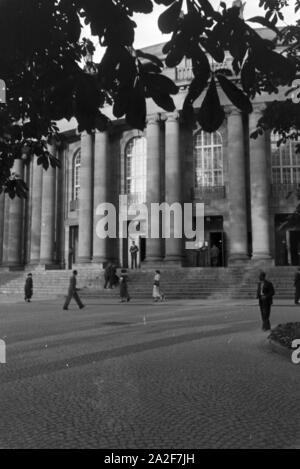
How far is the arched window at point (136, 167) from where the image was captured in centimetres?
3731

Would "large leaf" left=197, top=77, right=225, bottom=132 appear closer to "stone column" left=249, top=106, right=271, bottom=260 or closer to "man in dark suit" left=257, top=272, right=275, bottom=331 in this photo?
"man in dark suit" left=257, top=272, right=275, bottom=331

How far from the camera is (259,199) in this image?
31719mm

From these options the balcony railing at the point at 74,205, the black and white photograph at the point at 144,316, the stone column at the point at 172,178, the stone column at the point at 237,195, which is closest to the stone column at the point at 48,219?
the balcony railing at the point at 74,205

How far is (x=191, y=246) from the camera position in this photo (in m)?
34.1

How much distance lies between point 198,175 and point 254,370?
2881 cm

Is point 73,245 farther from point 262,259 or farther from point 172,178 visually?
point 262,259

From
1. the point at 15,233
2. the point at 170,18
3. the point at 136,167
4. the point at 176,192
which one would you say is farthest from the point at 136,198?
the point at 170,18

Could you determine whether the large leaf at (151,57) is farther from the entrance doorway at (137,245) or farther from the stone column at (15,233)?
the stone column at (15,233)

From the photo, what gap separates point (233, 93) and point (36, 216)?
38.8 metres

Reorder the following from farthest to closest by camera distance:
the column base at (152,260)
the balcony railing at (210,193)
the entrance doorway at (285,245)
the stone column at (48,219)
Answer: the stone column at (48,219) < the balcony railing at (210,193) < the entrance doorway at (285,245) < the column base at (152,260)

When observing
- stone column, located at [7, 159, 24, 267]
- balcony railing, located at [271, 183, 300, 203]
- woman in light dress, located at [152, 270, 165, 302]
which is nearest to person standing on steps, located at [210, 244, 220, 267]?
balcony railing, located at [271, 183, 300, 203]

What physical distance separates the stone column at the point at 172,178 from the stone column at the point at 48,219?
10426 mm

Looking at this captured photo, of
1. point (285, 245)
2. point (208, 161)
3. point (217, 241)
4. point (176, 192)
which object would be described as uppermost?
point (208, 161)

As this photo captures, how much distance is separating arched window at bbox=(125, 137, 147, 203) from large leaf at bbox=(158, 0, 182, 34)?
33.8m
